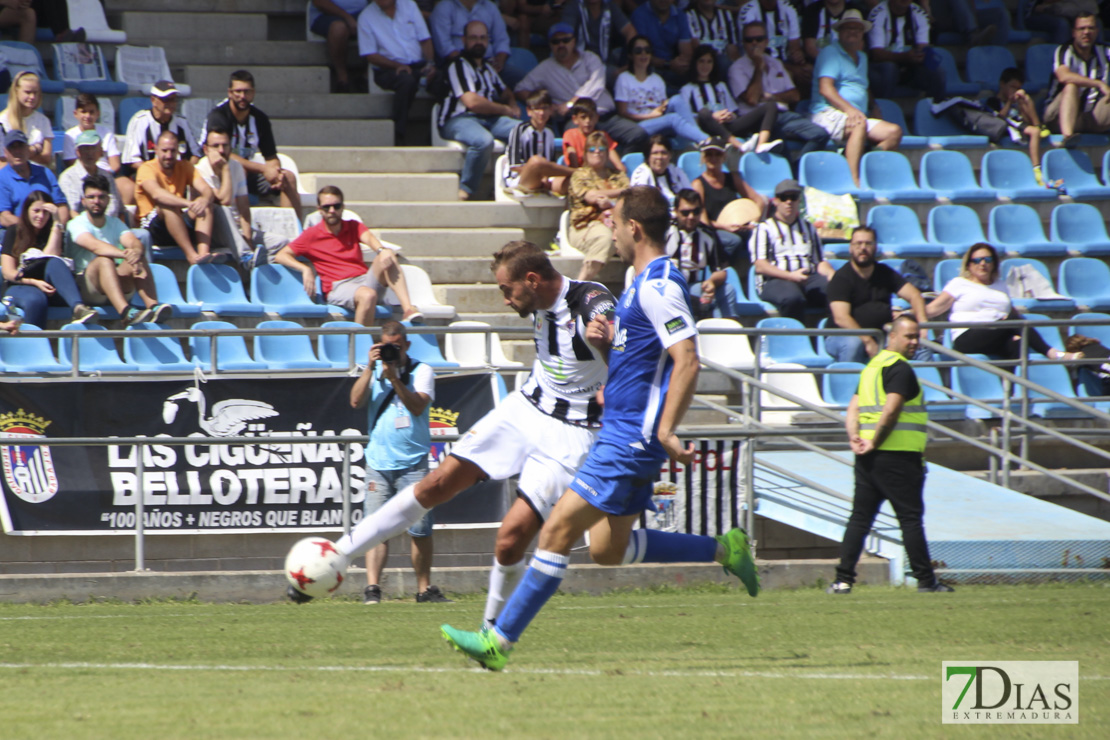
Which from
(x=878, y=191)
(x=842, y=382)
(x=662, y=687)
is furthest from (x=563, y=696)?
(x=878, y=191)

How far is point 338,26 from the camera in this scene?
15930 millimetres

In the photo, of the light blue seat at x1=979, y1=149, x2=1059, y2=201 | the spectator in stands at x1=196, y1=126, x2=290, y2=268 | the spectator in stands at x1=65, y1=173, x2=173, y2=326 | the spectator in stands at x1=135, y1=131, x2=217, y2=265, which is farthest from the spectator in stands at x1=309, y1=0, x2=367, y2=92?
the light blue seat at x1=979, y1=149, x2=1059, y2=201

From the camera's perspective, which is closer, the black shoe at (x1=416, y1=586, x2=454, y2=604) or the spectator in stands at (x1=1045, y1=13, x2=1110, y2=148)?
the black shoe at (x1=416, y1=586, x2=454, y2=604)

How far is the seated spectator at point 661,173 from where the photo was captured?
13.9 meters

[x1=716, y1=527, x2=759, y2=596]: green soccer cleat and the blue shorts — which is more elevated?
the blue shorts

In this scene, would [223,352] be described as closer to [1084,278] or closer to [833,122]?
[833,122]

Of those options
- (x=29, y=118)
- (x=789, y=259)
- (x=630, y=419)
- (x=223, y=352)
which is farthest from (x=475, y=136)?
(x=630, y=419)

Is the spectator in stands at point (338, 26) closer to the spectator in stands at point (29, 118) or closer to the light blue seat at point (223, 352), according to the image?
the spectator in stands at point (29, 118)

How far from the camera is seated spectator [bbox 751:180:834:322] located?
44.3ft

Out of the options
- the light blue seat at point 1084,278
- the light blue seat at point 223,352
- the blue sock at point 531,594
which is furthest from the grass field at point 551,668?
the light blue seat at point 1084,278

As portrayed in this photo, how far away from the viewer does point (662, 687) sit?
5094 mm

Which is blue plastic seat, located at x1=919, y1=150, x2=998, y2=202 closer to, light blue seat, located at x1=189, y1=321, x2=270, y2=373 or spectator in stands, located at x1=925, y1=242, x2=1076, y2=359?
spectator in stands, located at x1=925, y1=242, x2=1076, y2=359

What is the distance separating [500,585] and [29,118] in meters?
9.11

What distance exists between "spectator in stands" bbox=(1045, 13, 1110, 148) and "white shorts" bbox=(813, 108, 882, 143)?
303 centimetres
